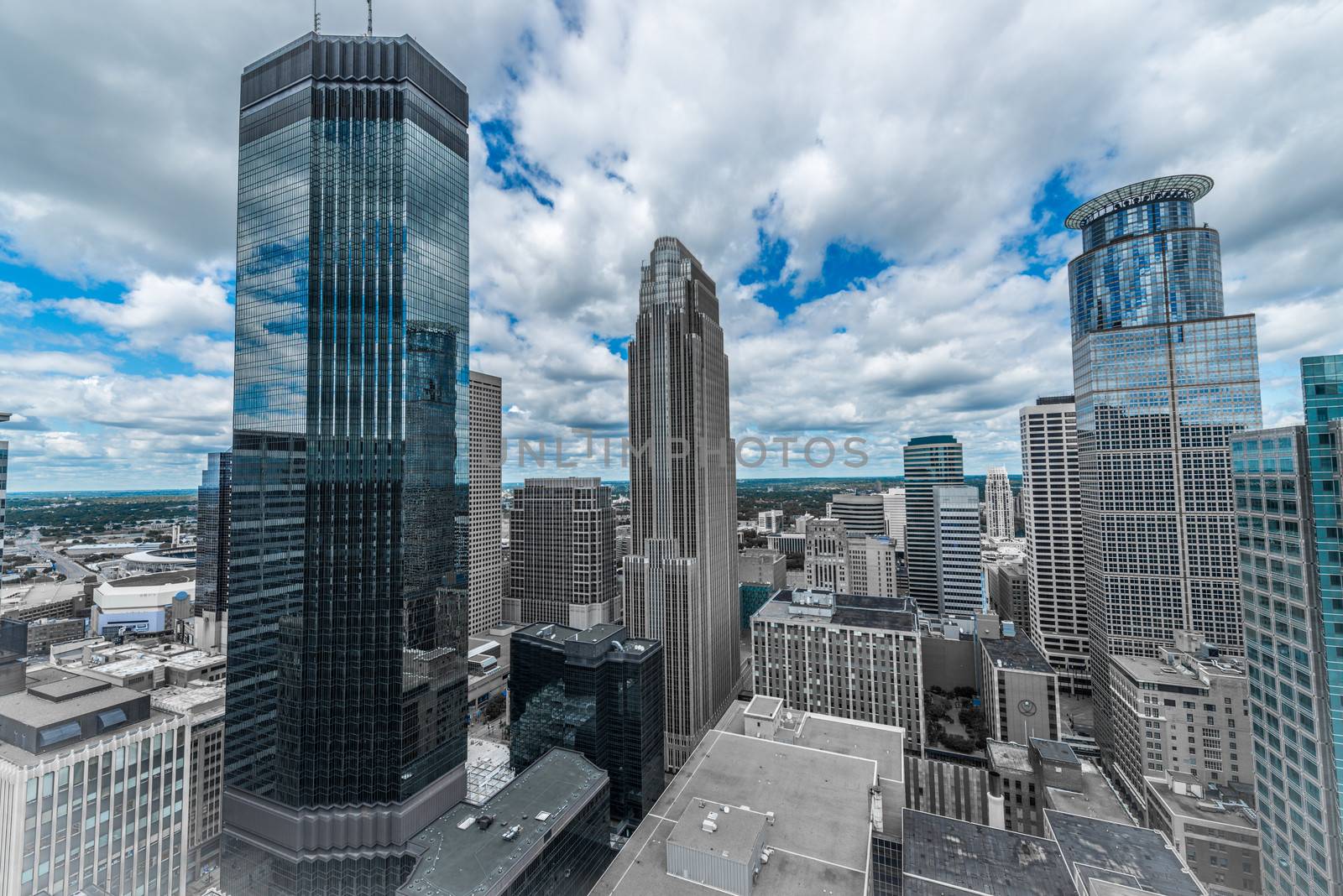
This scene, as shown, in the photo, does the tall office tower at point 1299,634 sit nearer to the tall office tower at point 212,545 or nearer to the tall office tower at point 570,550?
the tall office tower at point 570,550

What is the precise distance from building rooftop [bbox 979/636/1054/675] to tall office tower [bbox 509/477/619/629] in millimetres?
123026

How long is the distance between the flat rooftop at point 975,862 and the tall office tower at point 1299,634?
58.5ft

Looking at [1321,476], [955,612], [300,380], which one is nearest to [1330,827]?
[1321,476]

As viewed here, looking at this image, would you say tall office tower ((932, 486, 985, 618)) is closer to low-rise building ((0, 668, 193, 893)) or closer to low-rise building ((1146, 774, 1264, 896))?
low-rise building ((1146, 774, 1264, 896))

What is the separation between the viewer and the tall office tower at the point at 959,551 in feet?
603

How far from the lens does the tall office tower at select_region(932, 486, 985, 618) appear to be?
184m

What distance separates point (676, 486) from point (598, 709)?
188 feet

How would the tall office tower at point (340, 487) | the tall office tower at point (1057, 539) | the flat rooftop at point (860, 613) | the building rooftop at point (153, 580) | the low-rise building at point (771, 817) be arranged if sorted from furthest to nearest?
the building rooftop at point (153, 580) → the tall office tower at point (1057, 539) → the flat rooftop at point (860, 613) → the tall office tower at point (340, 487) → the low-rise building at point (771, 817)

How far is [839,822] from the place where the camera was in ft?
185

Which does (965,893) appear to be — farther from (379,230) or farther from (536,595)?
(536,595)

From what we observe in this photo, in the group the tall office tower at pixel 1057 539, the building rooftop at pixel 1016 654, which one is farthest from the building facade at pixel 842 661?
the tall office tower at pixel 1057 539

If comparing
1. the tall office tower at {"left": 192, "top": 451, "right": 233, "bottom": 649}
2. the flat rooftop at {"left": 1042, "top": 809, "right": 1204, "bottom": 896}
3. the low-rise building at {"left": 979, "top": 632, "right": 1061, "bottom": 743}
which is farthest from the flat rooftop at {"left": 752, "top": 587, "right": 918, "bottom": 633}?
the tall office tower at {"left": 192, "top": 451, "right": 233, "bottom": 649}

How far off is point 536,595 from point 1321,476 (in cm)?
19711

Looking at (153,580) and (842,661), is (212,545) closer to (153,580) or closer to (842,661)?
(153,580)
